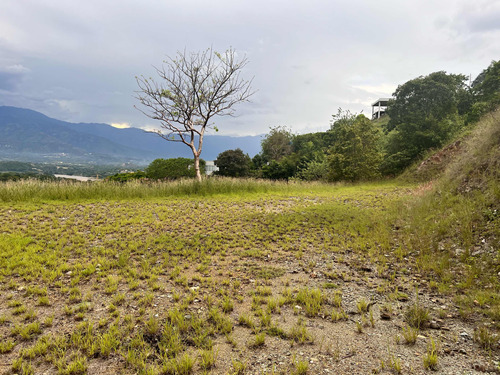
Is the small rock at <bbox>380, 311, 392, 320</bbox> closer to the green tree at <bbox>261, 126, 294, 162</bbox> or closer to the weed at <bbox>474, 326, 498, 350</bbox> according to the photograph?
the weed at <bbox>474, 326, 498, 350</bbox>

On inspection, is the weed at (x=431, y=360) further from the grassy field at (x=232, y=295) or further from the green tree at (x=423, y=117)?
the green tree at (x=423, y=117)

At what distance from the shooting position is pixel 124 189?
40.3 feet

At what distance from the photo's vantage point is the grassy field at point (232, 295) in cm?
265

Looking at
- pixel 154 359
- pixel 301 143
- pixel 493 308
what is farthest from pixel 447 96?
pixel 154 359

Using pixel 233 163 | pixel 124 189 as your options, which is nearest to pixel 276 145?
pixel 233 163

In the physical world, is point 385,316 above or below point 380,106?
below

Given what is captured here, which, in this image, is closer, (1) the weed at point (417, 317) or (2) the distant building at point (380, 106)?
(1) the weed at point (417, 317)

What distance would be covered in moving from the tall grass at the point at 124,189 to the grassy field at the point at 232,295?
111 inches

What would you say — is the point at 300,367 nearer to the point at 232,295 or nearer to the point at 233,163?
the point at 232,295

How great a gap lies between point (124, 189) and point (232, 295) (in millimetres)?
10454

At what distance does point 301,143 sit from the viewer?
48.3 meters

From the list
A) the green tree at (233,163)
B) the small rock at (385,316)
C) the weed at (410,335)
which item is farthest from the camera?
the green tree at (233,163)

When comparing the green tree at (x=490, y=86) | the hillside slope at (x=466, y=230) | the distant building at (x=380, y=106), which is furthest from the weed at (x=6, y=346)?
the distant building at (x=380, y=106)

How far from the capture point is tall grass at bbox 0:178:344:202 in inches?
417
